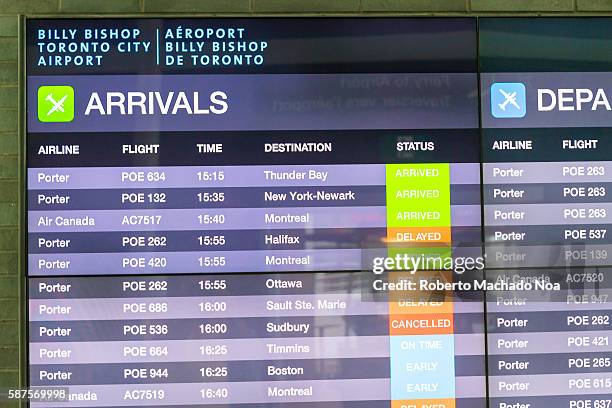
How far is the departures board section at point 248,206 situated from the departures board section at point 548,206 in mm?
144

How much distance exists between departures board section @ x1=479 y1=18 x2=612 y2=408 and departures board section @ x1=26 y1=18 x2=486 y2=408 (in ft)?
0.47

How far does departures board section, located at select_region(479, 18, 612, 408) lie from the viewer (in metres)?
4.79

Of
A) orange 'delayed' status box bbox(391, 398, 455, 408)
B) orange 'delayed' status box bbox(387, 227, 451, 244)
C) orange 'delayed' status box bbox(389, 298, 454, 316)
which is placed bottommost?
orange 'delayed' status box bbox(391, 398, 455, 408)

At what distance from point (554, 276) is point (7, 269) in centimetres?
316

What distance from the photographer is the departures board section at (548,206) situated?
4.79m

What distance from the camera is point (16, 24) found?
4.74 m

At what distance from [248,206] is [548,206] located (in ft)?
5.77

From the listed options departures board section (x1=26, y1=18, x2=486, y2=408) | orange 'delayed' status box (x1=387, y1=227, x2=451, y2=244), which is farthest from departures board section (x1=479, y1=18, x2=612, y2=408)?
orange 'delayed' status box (x1=387, y1=227, x2=451, y2=244)

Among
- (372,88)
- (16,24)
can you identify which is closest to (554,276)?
(372,88)

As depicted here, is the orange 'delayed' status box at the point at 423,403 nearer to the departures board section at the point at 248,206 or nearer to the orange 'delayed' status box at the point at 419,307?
the departures board section at the point at 248,206

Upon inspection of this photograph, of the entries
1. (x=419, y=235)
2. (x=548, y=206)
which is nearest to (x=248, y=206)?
(x=419, y=235)

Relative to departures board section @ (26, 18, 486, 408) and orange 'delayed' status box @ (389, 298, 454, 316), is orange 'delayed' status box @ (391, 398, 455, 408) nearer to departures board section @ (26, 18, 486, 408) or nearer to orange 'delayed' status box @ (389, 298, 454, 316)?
departures board section @ (26, 18, 486, 408)

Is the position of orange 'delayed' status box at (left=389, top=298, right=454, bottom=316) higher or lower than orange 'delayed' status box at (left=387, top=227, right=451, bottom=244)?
lower

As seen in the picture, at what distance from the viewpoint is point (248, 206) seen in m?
4.76
